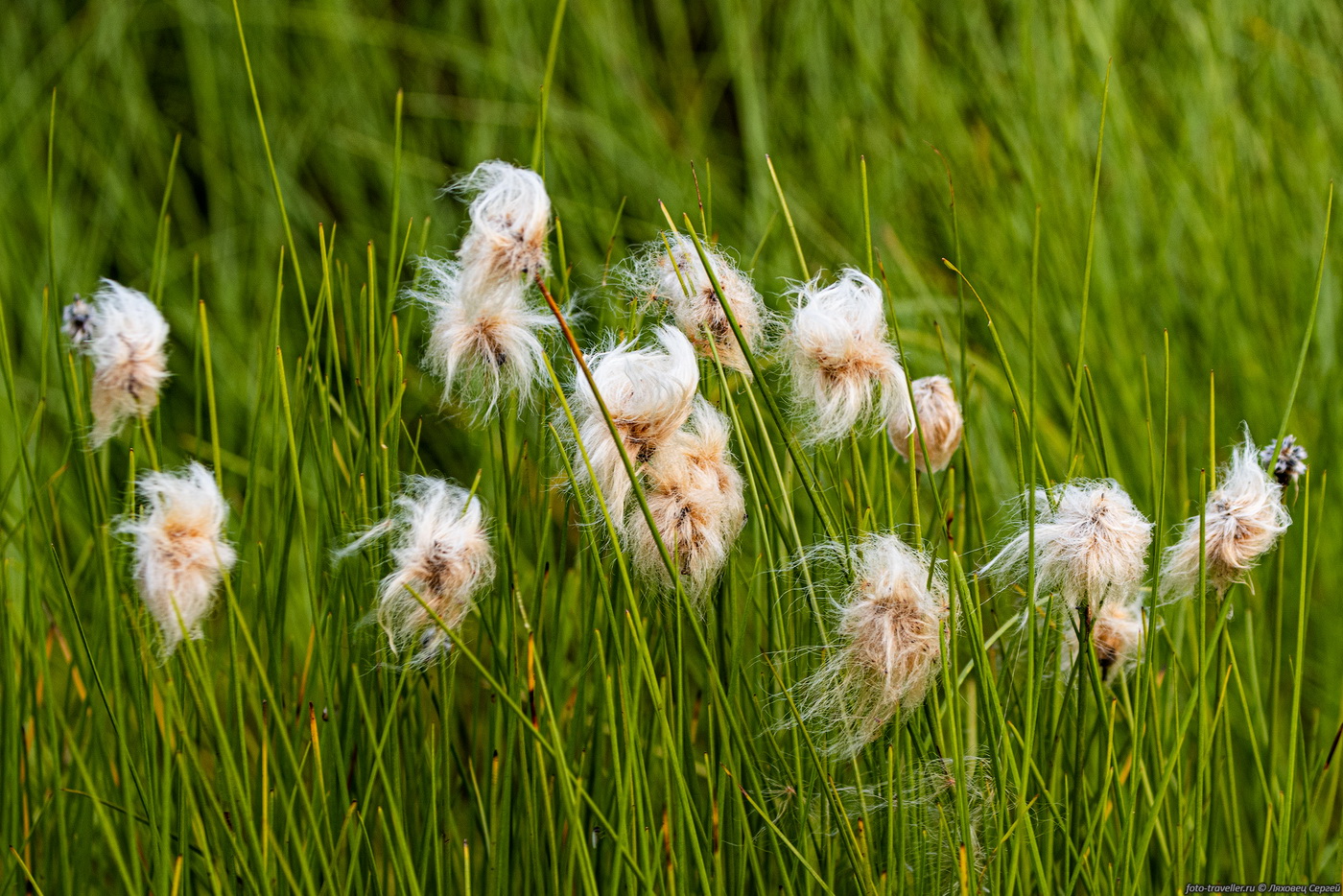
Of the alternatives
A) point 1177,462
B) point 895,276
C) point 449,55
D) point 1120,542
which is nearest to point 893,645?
point 1120,542

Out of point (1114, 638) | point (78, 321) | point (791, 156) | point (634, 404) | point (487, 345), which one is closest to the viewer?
point (634, 404)

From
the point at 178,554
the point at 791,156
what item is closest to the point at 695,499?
the point at 178,554

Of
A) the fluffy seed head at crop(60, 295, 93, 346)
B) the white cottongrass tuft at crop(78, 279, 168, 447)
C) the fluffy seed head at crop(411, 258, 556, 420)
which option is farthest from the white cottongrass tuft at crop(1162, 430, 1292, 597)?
the fluffy seed head at crop(60, 295, 93, 346)

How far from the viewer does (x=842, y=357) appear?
0.80m

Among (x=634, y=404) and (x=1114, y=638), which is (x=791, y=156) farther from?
(x=634, y=404)

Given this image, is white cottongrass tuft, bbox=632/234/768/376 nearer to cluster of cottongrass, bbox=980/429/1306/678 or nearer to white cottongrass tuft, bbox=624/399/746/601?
white cottongrass tuft, bbox=624/399/746/601

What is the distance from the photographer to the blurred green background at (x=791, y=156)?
1.81m

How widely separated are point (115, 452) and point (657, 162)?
134cm

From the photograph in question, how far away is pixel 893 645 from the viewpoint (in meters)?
0.74

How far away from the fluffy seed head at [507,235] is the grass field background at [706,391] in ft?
0.48

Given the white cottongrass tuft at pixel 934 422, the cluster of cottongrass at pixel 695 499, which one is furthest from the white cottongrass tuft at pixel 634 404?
the white cottongrass tuft at pixel 934 422

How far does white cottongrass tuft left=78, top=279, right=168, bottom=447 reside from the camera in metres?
0.98

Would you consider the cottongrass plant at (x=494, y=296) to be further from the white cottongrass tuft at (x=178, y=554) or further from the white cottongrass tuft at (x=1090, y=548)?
the white cottongrass tuft at (x=1090, y=548)

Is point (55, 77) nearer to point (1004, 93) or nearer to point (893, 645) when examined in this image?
point (1004, 93)
